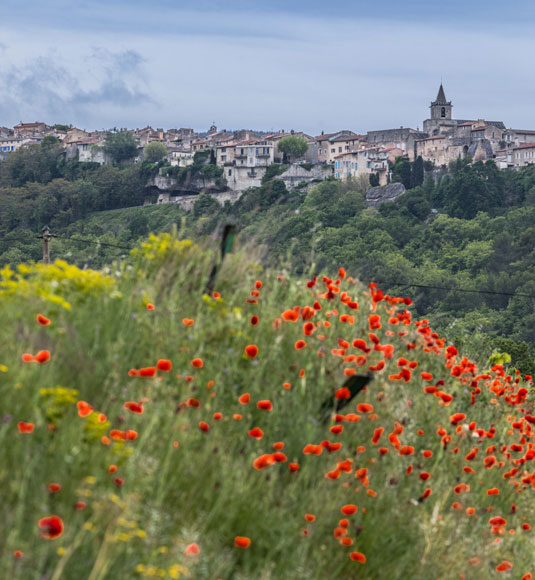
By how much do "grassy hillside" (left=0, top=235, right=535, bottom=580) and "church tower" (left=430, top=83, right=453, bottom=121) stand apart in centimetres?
9293

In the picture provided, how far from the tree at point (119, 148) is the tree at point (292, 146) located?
19356 mm

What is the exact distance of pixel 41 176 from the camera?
9738cm

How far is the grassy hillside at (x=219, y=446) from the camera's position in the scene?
7.30 feet

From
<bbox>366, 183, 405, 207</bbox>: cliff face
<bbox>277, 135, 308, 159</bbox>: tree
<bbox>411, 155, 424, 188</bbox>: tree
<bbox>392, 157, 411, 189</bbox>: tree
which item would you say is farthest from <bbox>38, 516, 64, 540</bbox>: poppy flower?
<bbox>277, 135, 308, 159</bbox>: tree

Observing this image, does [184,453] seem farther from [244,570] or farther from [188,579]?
[188,579]

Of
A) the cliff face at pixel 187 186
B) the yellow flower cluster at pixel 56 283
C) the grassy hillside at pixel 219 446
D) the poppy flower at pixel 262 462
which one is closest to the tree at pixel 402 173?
the cliff face at pixel 187 186

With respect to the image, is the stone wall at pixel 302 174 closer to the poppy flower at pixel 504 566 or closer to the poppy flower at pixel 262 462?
the poppy flower at pixel 504 566

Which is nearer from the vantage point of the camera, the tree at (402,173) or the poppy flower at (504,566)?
the poppy flower at (504,566)

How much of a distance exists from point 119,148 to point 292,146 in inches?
846

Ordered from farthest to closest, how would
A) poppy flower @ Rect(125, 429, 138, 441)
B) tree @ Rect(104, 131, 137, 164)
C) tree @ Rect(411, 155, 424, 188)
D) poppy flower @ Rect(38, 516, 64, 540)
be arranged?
tree @ Rect(104, 131, 137, 164), tree @ Rect(411, 155, 424, 188), poppy flower @ Rect(125, 429, 138, 441), poppy flower @ Rect(38, 516, 64, 540)

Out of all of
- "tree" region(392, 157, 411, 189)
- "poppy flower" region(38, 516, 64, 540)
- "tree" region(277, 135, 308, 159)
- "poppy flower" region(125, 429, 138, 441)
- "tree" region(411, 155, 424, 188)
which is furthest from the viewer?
"tree" region(277, 135, 308, 159)

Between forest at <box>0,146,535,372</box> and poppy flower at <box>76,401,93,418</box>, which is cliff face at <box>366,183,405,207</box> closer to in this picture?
forest at <box>0,146,535,372</box>

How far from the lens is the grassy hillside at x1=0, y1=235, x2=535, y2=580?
222 centimetres

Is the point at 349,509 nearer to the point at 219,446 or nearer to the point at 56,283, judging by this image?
the point at 219,446
